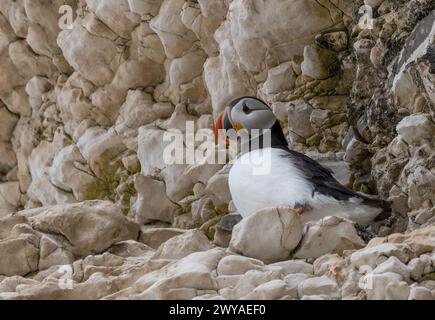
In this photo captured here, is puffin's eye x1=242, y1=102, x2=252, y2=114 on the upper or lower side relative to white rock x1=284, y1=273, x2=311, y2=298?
upper

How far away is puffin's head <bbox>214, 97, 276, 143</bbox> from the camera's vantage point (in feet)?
30.2

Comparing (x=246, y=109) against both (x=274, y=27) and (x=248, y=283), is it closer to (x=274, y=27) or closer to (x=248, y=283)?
(x=274, y=27)

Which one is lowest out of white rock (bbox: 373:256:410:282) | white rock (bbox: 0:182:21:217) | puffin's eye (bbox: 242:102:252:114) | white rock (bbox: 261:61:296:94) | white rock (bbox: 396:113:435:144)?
white rock (bbox: 0:182:21:217)

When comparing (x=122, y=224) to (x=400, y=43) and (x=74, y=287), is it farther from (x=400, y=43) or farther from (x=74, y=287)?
(x=400, y=43)

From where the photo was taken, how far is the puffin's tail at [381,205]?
8211 mm

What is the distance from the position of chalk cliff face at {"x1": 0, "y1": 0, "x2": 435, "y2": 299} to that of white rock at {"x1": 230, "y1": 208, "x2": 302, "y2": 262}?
1 centimetres

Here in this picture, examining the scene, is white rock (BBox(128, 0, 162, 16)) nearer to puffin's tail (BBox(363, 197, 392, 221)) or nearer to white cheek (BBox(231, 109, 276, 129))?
white cheek (BBox(231, 109, 276, 129))

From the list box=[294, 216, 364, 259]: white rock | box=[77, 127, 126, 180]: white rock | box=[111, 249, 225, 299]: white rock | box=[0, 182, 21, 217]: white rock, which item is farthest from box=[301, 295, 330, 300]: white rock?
box=[0, 182, 21, 217]: white rock

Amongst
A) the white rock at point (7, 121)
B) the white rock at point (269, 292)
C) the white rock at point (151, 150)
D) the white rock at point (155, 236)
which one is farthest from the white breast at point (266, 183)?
the white rock at point (7, 121)

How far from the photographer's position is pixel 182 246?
299 inches

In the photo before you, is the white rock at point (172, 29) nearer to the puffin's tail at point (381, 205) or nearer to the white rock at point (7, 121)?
the white rock at point (7, 121)

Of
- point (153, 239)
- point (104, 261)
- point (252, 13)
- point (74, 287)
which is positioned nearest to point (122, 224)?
point (153, 239)

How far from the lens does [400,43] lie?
9023mm

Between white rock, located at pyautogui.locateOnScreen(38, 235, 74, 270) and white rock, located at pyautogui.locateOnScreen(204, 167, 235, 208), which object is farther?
white rock, located at pyautogui.locateOnScreen(204, 167, 235, 208)
